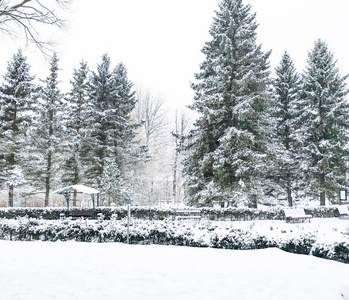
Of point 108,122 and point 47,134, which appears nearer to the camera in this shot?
point 47,134

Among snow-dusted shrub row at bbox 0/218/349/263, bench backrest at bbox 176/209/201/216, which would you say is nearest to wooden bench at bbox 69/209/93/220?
bench backrest at bbox 176/209/201/216

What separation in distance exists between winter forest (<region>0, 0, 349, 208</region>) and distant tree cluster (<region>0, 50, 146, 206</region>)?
3.3 inches

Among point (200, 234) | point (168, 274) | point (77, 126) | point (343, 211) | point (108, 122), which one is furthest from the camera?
point (108, 122)

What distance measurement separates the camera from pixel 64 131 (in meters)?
22.3

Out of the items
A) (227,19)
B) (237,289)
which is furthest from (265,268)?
(227,19)

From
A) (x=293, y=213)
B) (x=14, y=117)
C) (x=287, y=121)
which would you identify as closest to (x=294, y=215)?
(x=293, y=213)

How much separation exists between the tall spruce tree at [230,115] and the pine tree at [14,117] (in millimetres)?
12548

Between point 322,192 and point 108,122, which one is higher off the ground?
point 108,122

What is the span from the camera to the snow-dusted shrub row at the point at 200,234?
634 centimetres

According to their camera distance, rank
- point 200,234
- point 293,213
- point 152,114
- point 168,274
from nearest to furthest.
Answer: point 168,274
point 200,234
point 293,213
point 152,114

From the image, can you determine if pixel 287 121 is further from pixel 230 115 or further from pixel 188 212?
pixel 188 212

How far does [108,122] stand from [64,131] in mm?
3607

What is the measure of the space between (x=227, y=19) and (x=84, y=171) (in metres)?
15.9

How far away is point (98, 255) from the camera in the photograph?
6.55 meters
